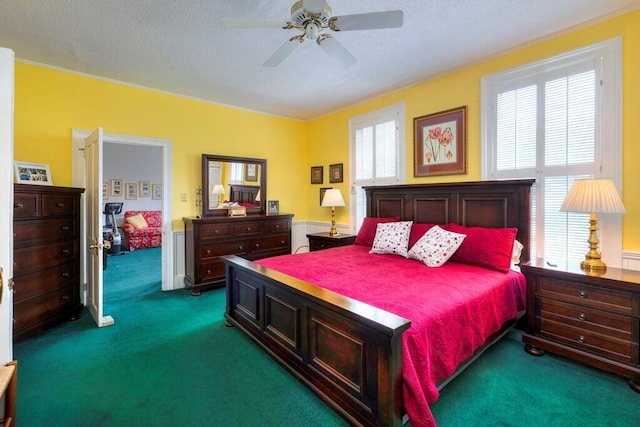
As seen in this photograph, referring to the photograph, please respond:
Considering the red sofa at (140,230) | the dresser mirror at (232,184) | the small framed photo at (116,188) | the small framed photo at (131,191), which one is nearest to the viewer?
the dresser mirror at (232,184)

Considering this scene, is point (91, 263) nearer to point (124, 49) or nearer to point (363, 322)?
point (124, 49)

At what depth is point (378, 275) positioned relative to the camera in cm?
237

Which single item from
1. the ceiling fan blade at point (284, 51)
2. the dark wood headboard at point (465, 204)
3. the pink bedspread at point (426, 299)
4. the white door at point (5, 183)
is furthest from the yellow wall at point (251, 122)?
the white door at point (5, 183)

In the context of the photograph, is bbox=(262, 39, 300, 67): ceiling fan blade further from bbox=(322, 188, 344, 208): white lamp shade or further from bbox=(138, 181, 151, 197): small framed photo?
bbox=(138, 181, 151, 197): small framed photo

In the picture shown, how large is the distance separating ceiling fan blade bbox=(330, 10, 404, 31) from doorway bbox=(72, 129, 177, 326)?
303 centimetres

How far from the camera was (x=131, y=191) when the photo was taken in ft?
26.8

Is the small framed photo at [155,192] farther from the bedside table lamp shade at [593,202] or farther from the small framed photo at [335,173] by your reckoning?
the bedside table lamp shade at [593,202]

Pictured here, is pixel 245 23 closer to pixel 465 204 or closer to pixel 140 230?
pixel 465 204

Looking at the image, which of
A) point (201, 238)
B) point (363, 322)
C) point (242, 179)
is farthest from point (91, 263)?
point (363, 322)

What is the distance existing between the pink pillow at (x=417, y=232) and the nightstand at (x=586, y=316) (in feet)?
3.28

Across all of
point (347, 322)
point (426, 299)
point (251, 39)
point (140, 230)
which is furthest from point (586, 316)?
point (140, 230)

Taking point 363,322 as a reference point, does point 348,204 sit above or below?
above

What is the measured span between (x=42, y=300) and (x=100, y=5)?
102 inches

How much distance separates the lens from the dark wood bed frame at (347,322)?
147cm
